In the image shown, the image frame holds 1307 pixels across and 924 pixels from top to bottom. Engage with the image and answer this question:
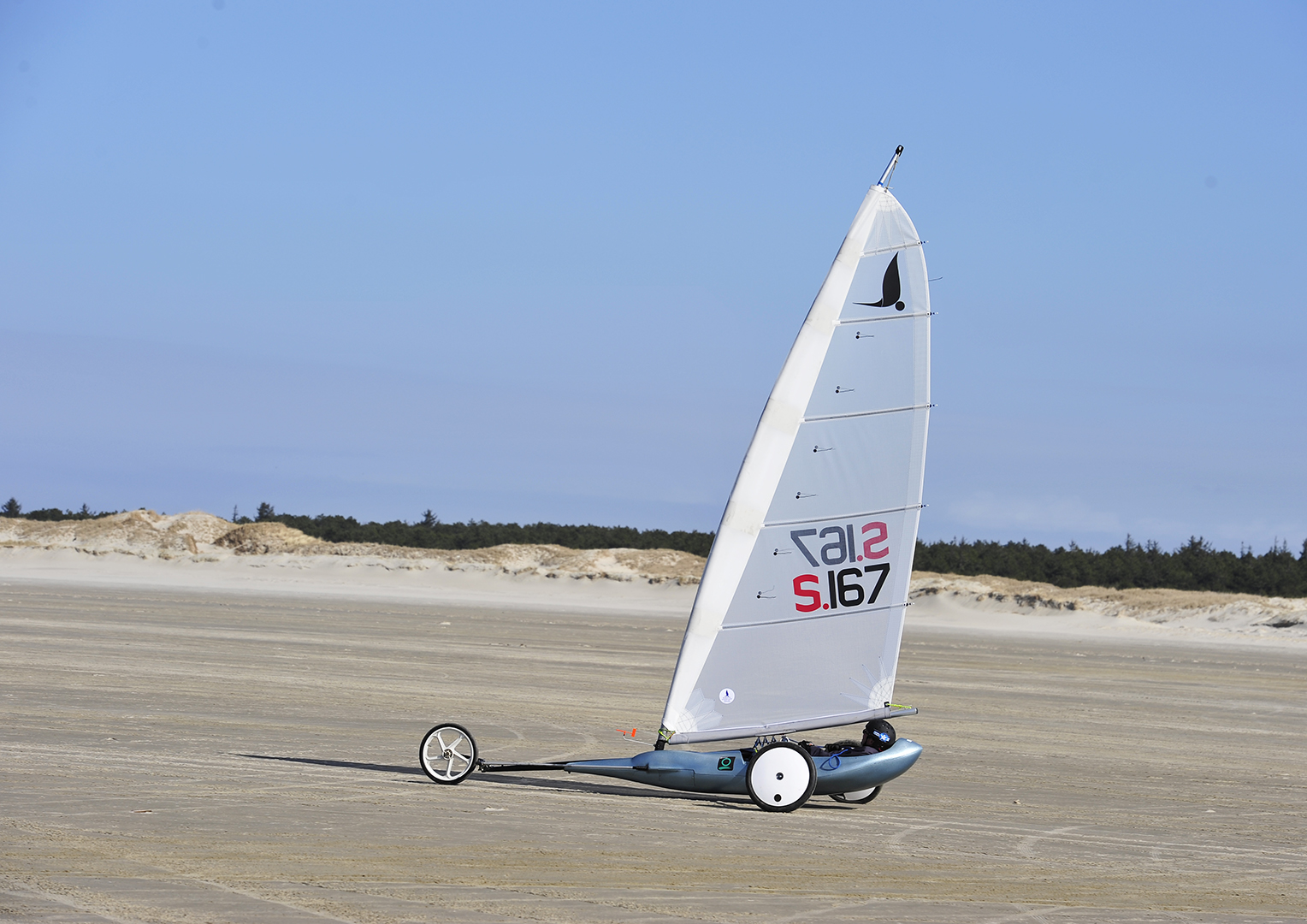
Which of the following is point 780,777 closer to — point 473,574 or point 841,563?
point 841,563

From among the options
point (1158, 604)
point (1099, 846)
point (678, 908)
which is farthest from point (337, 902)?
point (1158, 604)

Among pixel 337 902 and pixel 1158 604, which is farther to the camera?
pixel 1158 604

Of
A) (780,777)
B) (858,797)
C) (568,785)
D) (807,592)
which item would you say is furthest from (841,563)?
(568,785)

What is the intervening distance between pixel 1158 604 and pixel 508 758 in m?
41.2

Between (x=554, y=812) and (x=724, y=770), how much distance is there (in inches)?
57.4

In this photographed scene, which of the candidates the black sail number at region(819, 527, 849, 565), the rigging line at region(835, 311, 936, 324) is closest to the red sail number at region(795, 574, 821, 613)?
the black sail number at region(819, 527, 849, 565)

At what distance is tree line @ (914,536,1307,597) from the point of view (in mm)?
57312

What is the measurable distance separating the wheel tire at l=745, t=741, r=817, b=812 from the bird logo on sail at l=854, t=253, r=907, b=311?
356cm

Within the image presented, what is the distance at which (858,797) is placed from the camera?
11664 millimetres

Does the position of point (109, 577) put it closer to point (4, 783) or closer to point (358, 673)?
point (358, 673)

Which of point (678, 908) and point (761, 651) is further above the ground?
point (761, 651)

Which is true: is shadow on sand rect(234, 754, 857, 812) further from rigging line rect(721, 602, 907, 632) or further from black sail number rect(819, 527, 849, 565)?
black sail number rect(819, 527, 849, 565)

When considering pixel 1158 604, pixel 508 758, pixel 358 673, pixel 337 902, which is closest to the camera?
pixel 337 902

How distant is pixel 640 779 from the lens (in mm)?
11102
